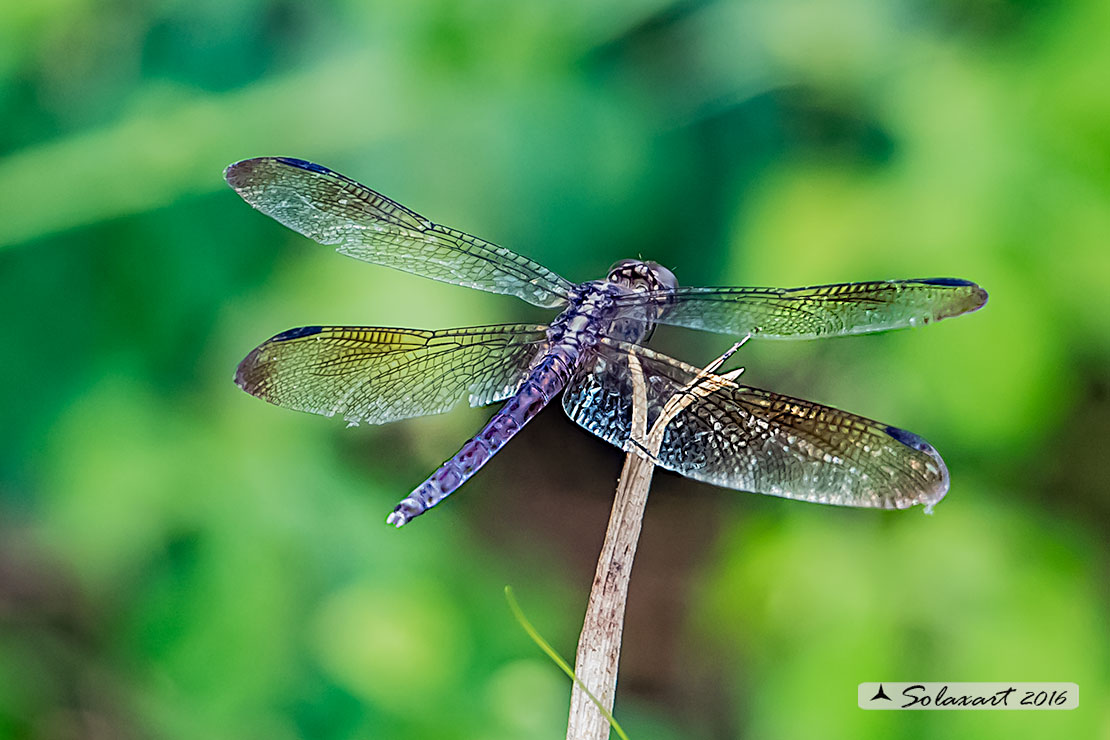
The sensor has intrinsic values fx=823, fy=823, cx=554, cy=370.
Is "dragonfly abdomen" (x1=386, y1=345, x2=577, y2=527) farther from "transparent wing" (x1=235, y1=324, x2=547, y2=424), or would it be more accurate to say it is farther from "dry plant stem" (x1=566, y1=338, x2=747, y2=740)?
"dry plant stem" (x1=566, y1=338, x2=747, y2=740)

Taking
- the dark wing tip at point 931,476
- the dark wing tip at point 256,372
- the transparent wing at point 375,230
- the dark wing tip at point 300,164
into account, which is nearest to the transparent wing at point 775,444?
the dark wing tip at point 931,476

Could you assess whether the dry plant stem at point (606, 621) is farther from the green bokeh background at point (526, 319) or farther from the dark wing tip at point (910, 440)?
the green bokeh background at point (526, 319)

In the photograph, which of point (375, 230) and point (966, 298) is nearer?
point (966, 298)

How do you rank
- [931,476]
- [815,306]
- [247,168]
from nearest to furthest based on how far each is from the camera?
[931,476], [815,306], [247,168]

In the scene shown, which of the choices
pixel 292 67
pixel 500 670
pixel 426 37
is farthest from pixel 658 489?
pixel 292 67

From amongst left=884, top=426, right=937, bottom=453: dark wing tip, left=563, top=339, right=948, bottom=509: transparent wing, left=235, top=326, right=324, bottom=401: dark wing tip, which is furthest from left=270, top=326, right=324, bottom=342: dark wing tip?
left=884, top=426, right=937, bottom=453: dark wing tip

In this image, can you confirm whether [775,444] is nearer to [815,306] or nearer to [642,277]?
[815,306]

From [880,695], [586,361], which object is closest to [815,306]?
[586,361]

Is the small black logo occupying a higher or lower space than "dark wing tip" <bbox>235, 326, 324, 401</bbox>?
higher
